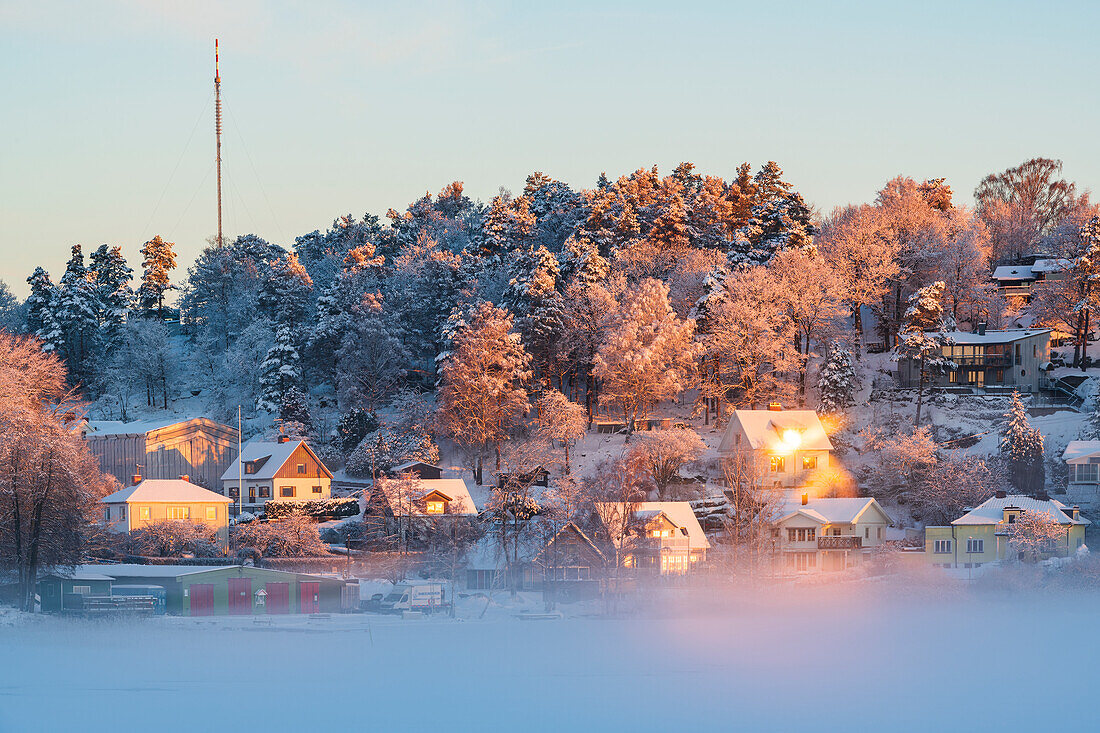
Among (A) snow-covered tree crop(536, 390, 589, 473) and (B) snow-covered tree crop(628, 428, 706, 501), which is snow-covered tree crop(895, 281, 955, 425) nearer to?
(B) snow-covered tree crop(628, 428, 706, 501)

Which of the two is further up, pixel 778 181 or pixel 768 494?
pixel 778 181

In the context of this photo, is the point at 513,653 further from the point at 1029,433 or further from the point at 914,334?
the point at 914,334

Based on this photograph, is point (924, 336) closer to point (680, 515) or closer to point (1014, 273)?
point (680, 515)

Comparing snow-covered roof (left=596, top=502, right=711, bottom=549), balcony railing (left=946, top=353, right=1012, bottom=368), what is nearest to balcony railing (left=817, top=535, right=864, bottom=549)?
snow-covered roof (left=596, top=502, right=711, bottom=549)

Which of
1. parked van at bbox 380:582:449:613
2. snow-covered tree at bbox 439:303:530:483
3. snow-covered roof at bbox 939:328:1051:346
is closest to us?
parked van at bbox 380:582:449:613

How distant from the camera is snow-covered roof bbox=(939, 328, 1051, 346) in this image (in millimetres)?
67625

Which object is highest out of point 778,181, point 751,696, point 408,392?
point 778,181

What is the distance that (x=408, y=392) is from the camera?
2672 inches

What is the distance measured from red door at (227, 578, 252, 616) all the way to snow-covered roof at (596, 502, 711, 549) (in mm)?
14615

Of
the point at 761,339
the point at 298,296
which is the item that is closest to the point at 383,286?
the point at 298,296

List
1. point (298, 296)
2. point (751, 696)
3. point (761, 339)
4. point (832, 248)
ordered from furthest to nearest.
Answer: point (298, 296), point (832, 248), point (761, 339), point (751, 696)

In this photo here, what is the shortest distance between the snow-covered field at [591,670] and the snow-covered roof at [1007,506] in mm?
4155

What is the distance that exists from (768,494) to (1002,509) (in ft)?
33.9

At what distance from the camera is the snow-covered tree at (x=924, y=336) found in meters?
64.6
